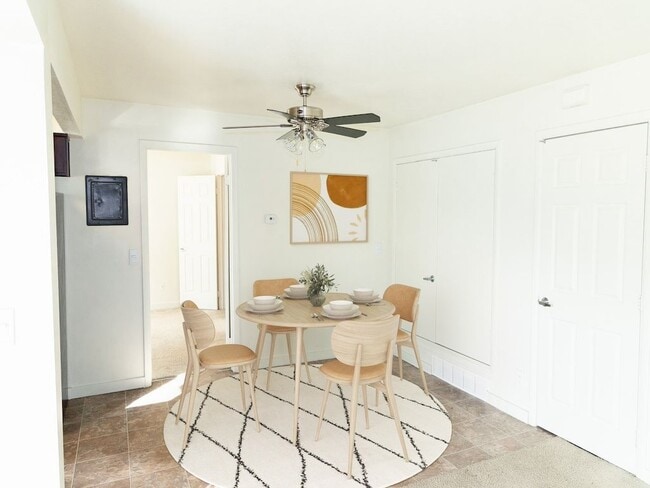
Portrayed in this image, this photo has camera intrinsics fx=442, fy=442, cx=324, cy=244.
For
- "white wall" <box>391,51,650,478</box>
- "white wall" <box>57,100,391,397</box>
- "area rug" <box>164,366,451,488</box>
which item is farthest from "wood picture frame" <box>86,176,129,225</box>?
"white wall" <box>391,51,650,478</box>

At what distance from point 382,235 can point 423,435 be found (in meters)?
2.39

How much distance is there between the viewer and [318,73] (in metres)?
2.98

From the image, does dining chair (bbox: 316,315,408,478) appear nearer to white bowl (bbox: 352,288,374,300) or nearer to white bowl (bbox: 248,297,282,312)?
white bowl (bbox: 248,297,282,312)

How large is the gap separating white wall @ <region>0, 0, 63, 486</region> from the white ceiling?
0.69 m

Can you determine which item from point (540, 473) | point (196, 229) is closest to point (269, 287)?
point (540, 473)

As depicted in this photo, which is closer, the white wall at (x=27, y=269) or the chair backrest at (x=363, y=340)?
the white wall at (x=27, y=269)

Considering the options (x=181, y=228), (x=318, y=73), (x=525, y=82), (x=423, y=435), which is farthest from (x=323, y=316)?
(x=181, y=228)

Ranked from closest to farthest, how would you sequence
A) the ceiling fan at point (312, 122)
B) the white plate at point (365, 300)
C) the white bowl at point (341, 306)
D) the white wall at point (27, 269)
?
the white wall at point (27, 269), the ceiling fan at point (312, 122), the white bowl at point (341, 306), the white plate at point (365, 300)

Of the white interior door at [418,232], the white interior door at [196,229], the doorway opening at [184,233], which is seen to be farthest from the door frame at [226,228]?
the white interior door at [196,229]

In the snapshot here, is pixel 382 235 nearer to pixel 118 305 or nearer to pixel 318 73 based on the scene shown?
pixel 318 73

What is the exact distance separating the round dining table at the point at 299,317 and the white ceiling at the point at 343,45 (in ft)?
5.45

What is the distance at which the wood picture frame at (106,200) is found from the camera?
145 inches

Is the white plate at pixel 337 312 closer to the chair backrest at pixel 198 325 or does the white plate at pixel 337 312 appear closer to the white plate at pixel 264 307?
the white plate at pixel 264 307

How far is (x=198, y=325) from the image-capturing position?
3.00 metres
